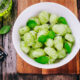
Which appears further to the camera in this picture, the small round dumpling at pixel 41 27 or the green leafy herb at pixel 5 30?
the green leafy herb at pixel 5 30

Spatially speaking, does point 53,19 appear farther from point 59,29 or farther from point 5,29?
point 5,29

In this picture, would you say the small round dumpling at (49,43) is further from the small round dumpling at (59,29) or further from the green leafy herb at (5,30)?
the green leafy herb at (5,30)

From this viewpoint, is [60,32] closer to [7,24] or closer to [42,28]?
[42,28]

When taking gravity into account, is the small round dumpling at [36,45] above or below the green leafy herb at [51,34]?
below

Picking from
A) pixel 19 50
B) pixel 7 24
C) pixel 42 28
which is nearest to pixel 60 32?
pixel 42 28

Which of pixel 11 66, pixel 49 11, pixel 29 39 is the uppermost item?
pixel 49 11

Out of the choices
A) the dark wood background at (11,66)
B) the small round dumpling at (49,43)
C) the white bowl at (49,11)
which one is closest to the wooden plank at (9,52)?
the dark wood background at (11,66)

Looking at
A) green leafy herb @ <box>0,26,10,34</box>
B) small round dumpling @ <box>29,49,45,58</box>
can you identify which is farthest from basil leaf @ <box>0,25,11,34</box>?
small round dumpling @ <box>29,49,45,58</box>

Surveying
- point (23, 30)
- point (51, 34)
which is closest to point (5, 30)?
point (23, 30)

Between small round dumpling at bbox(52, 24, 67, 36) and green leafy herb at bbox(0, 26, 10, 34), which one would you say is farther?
green leafy herb at bbox(0, 26, 10, 34)

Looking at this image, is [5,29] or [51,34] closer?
[51,34]

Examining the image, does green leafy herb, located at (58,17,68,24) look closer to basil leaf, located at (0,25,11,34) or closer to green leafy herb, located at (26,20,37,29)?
green leafy herb, located at (26,20,37,29)
